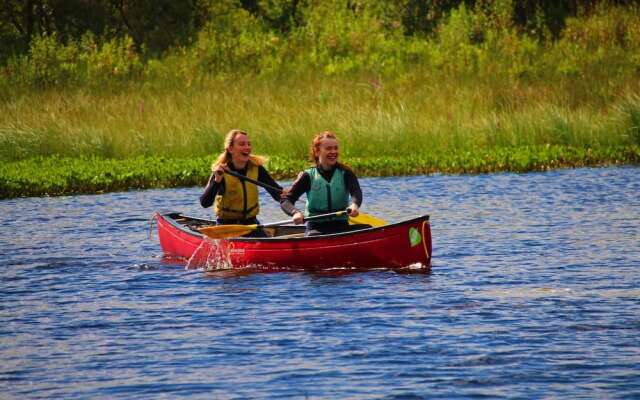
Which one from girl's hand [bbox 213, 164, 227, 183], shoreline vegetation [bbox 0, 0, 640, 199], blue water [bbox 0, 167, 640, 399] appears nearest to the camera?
blue water [bbox 0, 167, 640, 399]

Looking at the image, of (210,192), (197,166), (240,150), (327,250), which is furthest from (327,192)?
(197,166)

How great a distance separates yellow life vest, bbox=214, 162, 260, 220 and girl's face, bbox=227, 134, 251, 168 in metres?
0.17

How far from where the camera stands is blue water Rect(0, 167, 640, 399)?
8.83 m

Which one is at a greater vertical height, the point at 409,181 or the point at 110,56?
the point at 110,56

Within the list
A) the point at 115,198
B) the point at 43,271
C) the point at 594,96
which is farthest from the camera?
the point at 594,96

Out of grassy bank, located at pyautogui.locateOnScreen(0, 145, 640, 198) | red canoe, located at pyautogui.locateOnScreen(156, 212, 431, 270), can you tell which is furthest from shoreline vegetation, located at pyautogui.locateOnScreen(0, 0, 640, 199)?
red canoe, located at pyautogui.locateOnScreen(156, 212, 431, 270)

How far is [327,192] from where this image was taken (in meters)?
13.8

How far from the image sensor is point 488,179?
71.4ft

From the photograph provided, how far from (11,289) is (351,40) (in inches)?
808

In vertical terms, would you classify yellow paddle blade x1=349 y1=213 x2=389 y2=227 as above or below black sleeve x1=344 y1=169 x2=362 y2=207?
below

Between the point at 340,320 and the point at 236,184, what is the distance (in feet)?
13.4

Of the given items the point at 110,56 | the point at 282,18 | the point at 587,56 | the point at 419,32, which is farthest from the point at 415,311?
the point at 282,18

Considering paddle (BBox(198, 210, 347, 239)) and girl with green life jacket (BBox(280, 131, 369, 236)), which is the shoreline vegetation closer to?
paddle (BBox(198, 210, 347, 239))

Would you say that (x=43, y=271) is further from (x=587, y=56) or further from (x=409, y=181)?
(x=587, y=56)
